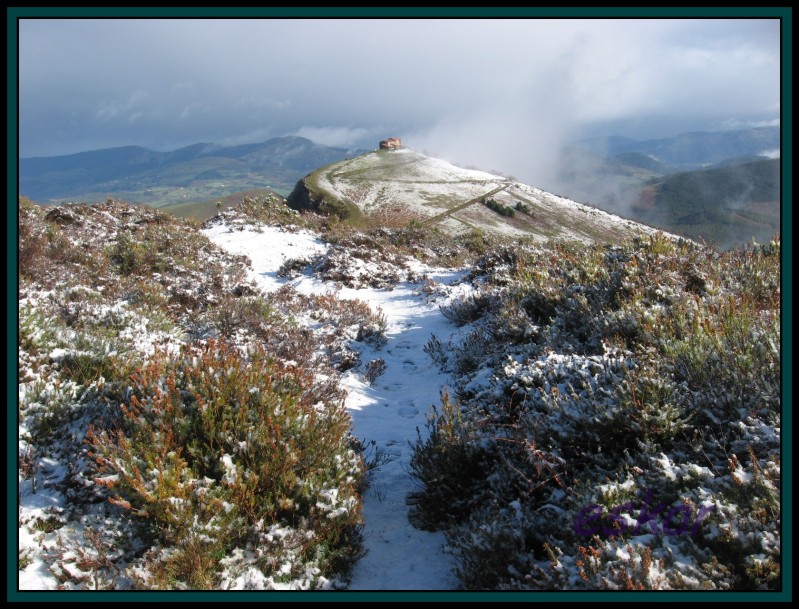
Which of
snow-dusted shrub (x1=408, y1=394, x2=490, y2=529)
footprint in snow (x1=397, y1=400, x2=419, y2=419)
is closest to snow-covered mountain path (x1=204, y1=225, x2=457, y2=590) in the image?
footprint in snow (x1=397, y1=400, x2=419, y2=419)

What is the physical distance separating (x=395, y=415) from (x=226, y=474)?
324 centimetres

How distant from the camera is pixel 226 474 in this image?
12.3ft

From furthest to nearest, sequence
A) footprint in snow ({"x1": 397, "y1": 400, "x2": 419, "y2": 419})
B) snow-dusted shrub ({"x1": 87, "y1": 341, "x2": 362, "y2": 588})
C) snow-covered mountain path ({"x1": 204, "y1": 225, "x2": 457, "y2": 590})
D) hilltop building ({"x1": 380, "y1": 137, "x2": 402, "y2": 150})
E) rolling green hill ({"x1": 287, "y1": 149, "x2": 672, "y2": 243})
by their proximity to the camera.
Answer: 1. hilltop building ({"x1": 380, "y1": 137, "x2": 402, "y2": 150})
2. rolling green hill ({"x1": 287, "y1": 149, "x2": 672, "y2": 243})
3. footprint in snow ({"x1": 397, "y1": 400, "x2": 419, "y2": 419})
4. snow-covered mountain path ({"x1": 204, "y1": 225, "x2": 457, "y2": 590})
5. snow-dusted shrub ({"x1": 87, "y1": 341, "x2": 362, "y2": 588})

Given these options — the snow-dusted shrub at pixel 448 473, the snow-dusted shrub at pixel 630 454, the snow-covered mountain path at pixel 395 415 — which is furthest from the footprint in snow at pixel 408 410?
the snow-dusted shrub at pixel 448 473

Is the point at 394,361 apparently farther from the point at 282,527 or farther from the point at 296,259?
the point at 296,259

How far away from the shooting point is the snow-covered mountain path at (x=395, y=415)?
151 inches

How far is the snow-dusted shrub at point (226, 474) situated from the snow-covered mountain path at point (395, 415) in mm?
322

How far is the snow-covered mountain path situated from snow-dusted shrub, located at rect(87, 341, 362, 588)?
32 cm

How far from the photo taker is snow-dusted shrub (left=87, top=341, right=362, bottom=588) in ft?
11.1

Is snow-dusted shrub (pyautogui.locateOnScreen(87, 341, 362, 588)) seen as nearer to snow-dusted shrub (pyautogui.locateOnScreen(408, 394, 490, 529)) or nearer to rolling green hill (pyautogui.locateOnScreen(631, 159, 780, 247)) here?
snow-dusted shrub (pyautogui.locateOnScreen(408, 394, 490, 529))

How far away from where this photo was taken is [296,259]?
1490 cm
